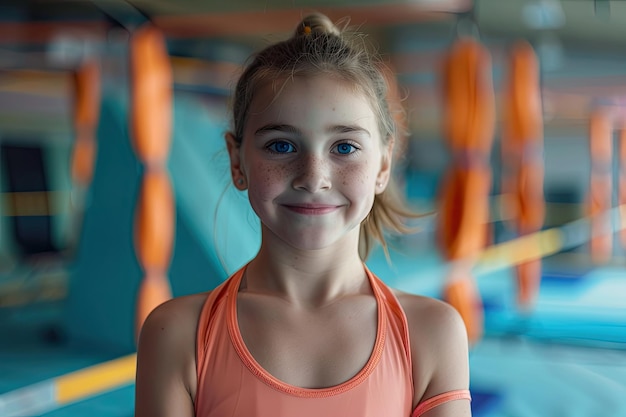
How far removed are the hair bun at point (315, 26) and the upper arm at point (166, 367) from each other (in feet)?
1.48

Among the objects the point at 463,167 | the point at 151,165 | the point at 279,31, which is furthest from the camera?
the point at 279,31

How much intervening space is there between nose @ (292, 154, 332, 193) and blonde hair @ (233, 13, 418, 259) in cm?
13

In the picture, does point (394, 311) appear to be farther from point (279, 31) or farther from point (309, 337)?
point (279, 31)

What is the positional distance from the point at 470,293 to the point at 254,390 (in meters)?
3.12

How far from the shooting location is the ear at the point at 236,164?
3.55 feet

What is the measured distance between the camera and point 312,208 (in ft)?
3.16

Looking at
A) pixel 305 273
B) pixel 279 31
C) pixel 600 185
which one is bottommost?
pixel 600 185

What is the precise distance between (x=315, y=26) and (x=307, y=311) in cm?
43

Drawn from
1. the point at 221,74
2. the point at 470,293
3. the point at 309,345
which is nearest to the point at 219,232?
the point at 470,293

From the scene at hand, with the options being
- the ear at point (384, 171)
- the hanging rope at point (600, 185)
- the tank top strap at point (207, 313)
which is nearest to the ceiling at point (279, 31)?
the hanging rope at point (600, 185)

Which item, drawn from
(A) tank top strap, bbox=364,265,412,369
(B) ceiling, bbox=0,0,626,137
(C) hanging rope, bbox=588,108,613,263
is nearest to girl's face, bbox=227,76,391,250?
(A) tank top strap, bbox=364,265,412,369

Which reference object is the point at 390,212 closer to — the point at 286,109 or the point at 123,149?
the point at 286,109

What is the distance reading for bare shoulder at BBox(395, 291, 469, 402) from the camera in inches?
39.1

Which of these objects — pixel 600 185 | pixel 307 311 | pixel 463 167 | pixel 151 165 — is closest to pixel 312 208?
pixel 307 311
